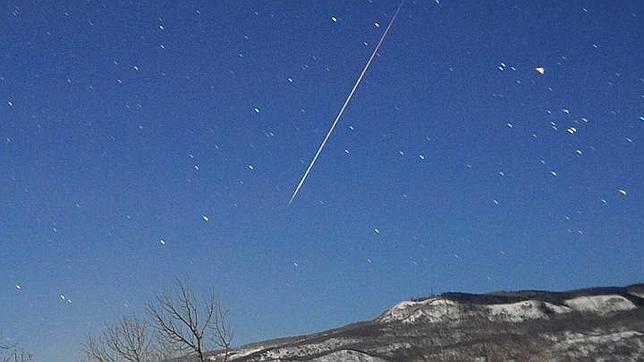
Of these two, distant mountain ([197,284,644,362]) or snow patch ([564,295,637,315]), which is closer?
distant mountain ([197,284,644,362])

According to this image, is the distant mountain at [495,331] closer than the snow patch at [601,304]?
Yes

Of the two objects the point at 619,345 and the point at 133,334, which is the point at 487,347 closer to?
the point at 619,345

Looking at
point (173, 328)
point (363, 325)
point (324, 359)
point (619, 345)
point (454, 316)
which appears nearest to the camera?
point (173, 328)

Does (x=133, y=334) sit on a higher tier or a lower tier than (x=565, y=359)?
higher

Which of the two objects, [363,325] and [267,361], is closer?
[267,361]

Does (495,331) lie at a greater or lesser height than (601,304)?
lesser

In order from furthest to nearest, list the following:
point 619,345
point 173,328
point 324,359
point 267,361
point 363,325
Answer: point 363,325, point 267,361, point 324,359, point 619,345, point 173,328

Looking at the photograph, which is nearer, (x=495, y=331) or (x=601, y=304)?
(x=495, y=331)

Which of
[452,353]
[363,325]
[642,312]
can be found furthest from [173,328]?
[642,312]
